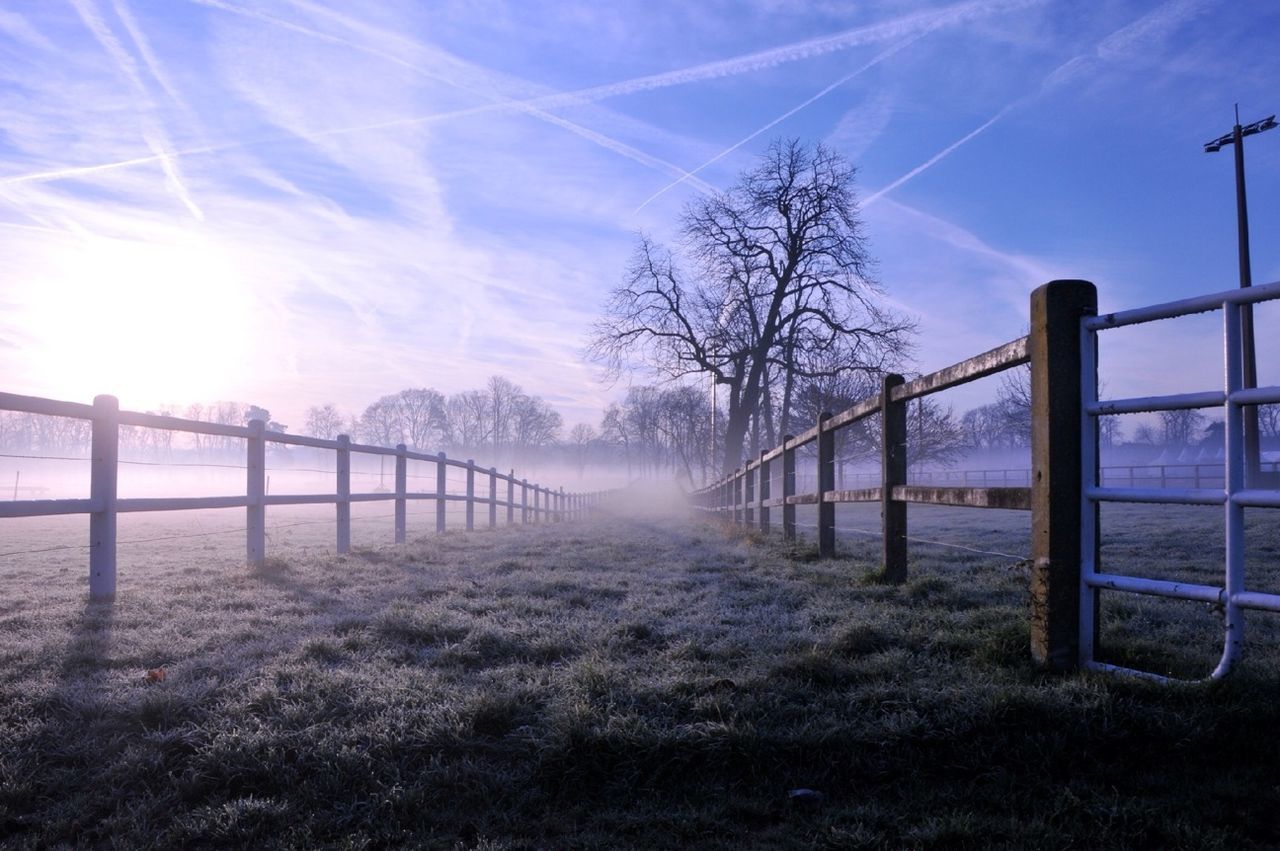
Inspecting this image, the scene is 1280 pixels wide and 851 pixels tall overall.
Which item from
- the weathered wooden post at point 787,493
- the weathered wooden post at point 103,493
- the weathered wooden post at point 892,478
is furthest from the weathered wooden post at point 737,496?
the weathered wooden post at point 103,493

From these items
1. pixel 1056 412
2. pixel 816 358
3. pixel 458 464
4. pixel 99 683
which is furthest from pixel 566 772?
pixel 816 358

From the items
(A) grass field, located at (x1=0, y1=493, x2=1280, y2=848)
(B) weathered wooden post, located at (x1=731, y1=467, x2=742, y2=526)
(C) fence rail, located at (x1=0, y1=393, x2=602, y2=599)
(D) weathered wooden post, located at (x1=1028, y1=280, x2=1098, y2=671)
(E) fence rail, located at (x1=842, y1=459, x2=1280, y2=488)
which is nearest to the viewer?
(A) grass field, located at (x1=0, y1=493, x2=1280, y2=848)

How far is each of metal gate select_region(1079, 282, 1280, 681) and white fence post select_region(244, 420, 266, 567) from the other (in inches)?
229

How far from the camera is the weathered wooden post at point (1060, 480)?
9.52 ft

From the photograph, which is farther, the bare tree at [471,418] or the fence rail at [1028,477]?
the bare tree at [471,418]

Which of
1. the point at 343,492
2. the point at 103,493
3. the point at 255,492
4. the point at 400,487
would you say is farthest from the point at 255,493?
the point at 400,487

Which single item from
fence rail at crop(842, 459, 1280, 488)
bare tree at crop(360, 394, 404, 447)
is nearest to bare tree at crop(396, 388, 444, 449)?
bare tree at crop(360, 394, 404, 447)

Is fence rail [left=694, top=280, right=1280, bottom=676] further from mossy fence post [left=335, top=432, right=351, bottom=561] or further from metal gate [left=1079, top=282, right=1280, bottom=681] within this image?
mossy fence post [left=335, top=432, right=351, bottom=561]

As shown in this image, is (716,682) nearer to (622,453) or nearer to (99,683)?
(99,683)

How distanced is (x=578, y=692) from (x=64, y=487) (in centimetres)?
1765

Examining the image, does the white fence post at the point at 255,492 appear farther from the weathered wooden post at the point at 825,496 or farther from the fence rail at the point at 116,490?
the weathered wooden post at the point at 825,496

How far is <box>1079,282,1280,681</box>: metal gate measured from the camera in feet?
8.14

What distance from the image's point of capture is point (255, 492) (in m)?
6.34

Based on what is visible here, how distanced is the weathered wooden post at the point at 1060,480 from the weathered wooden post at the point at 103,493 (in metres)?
5.07
